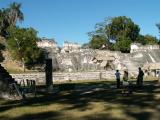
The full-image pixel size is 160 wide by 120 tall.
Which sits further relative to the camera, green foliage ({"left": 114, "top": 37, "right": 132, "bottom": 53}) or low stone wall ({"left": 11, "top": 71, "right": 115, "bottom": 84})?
green foliage ({"left": 114, "top": 37, "right": 132, "bottom": 53})

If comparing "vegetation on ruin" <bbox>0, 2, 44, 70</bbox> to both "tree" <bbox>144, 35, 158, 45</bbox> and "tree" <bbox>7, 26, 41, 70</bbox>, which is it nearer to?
"tree" <bbox>7, 26, 41, 70</bbox>

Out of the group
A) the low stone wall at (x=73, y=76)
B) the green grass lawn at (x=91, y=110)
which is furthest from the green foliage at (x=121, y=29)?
the green grass lawn at (x=91, y=110)

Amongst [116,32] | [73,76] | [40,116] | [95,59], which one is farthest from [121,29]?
[40,116]

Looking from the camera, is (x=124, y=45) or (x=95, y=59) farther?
(x=124, y=45)

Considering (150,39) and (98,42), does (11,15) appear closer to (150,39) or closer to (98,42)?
(98,42)

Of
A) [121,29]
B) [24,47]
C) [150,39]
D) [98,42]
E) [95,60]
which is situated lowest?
[95,60]

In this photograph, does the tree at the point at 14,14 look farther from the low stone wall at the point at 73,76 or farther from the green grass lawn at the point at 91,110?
the green grass lawn at the point at 91,110

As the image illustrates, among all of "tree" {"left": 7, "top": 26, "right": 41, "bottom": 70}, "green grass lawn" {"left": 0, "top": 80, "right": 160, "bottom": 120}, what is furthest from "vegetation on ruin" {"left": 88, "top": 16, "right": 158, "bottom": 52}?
"green grass lawn" {"left": 0, "top": 80, "right": 160, "bottom": 120}

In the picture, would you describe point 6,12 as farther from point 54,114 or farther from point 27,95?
point 54,114

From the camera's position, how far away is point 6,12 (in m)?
115

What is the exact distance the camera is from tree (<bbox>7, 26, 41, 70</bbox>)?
3627 inches

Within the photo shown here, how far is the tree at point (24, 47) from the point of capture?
92125 mm

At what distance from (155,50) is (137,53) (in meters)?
5.23

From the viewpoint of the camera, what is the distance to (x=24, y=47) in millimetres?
92438
